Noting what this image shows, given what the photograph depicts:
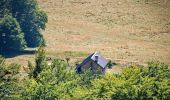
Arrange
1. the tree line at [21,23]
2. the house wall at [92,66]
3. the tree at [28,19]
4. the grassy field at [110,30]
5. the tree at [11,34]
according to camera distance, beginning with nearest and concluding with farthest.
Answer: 1. the house wall at [92,66]
2. the tree at [11,34]
3. the tree line at [21,23]
4. the grassy field at [110,30]
5. the tree at [28,19]

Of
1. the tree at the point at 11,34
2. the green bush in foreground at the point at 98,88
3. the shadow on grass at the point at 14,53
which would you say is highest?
the green bush in foreground at the point at 98,88

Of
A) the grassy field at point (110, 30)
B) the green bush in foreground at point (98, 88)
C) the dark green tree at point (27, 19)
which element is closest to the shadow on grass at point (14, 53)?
the grassy field at point (110, 30)

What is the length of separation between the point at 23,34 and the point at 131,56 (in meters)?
22.4

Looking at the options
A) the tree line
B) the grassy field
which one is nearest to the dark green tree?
the tree line

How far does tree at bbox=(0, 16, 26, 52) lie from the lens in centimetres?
8269

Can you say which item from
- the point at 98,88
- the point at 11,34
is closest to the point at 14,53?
the point at 11,34

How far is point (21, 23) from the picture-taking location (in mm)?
89688

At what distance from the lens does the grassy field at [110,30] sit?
84163 mm

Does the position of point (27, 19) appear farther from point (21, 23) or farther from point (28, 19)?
point (21, 23)

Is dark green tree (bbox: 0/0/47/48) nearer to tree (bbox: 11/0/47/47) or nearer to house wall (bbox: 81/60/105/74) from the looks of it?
tree (bbox: 11/0/47/47)

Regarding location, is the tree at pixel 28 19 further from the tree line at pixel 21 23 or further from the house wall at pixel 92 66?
the house wall at pixel 92 66

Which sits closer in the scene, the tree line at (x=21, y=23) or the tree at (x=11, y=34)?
the tree at (x=11, y=34)

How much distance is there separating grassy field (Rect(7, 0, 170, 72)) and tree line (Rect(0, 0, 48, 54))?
361 centimetres

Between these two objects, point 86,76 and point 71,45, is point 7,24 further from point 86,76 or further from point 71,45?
point 86,76
